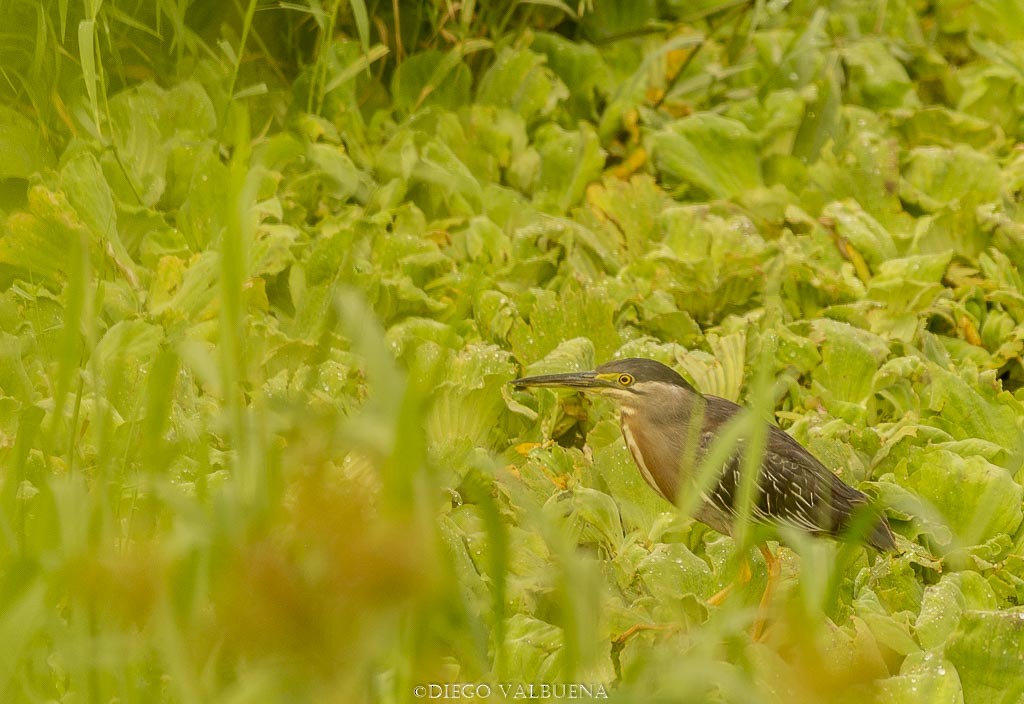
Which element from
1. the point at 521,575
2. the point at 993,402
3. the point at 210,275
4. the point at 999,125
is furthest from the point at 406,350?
the point at 999,125

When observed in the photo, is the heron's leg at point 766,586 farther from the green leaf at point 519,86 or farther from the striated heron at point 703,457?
the green leaf at point 519,86

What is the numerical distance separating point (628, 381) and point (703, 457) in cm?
25

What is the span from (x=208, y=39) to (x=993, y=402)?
2.55 meters

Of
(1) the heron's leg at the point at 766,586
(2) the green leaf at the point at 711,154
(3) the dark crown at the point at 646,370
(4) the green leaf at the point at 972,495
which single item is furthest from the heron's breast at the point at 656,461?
(2) the green leaf at the point at 711,154

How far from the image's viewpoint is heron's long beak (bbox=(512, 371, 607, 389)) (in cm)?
308

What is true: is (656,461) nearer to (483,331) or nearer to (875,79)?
(483,331)

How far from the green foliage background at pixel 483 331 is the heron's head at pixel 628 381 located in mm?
145

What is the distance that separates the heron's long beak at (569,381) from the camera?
3.08 m

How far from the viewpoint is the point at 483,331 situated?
3625mm

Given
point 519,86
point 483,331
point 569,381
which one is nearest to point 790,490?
point 569,381

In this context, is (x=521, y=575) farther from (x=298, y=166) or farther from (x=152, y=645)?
(x=298, y=166)

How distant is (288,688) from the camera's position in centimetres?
156

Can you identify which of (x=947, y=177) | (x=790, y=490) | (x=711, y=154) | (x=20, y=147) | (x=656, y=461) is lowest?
(x=790, y=490)

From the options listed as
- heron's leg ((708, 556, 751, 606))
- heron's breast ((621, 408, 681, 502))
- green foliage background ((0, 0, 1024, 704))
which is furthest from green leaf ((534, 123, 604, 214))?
heron's leg ((708, 556, 751, 606))
